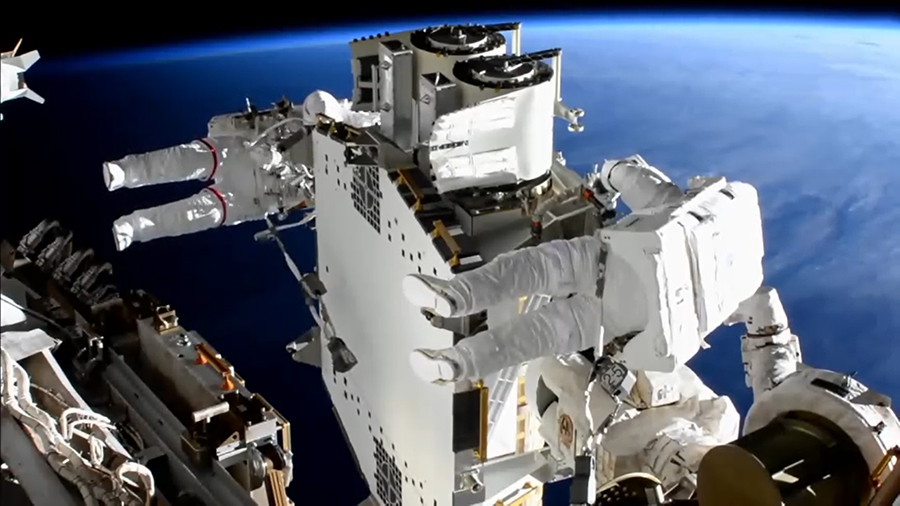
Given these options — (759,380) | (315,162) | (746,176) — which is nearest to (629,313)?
(759,380)

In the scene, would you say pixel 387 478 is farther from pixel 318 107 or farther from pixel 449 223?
pixel 318 107

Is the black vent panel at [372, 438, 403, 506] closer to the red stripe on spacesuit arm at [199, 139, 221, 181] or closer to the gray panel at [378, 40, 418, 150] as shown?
the gray panel at [378, 40, 418, 150]

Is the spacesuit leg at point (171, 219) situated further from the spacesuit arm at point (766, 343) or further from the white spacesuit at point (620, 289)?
the spacesuit arm at point (766, 343)

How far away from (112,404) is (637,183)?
239 cm

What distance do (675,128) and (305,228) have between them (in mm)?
4834

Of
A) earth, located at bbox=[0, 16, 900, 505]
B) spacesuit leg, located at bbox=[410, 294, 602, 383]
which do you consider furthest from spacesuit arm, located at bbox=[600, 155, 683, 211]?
earth, located at bbox=[0, 16, 900, 505]

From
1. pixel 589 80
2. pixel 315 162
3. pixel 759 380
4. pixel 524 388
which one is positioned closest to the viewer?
pixel 759 380

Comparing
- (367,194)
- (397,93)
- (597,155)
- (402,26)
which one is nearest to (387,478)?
(367,194)

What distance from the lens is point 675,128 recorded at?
35.6ft

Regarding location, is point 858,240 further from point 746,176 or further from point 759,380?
point 759,380

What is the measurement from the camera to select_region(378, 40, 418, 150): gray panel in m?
4.43

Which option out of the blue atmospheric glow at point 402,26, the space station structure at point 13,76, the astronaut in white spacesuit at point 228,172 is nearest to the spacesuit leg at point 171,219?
the astronaut in white spacesuit at point 228,172

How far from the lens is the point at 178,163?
5.20m

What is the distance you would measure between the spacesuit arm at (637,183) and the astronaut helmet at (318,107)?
5.69ft
